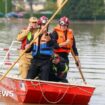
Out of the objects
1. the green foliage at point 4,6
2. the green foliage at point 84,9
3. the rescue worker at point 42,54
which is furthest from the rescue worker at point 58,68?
the green foliage at point 4,6

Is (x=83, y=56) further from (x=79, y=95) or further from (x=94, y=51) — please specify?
(x=79, y=95)

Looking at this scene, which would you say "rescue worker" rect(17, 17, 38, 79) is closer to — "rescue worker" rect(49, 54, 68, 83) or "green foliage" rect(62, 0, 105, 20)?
"rescue worker" rect(49, 54, 68, 83)

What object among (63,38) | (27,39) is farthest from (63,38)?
(27,39)

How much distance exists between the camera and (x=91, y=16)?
316 ft

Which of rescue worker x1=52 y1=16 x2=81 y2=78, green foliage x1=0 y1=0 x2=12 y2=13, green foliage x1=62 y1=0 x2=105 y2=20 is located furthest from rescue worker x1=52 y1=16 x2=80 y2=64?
green foliage x1=0 y1=0 x2=12 y2=13

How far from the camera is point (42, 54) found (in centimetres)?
1339

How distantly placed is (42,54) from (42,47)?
0.51 ft

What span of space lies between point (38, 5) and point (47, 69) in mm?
126503

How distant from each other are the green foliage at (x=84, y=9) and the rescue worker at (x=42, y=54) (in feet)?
256

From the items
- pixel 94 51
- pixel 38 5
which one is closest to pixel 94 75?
pixel 94 51

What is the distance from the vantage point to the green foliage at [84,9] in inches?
3661

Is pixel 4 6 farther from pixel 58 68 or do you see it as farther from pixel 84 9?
pixel 58 68


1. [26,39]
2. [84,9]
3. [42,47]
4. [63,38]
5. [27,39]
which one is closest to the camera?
[42,47]

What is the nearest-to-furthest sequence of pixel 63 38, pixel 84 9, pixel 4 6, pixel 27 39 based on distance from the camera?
pixel 63 38
pixel 27 39
pixel 84 9
pixel 4 6
